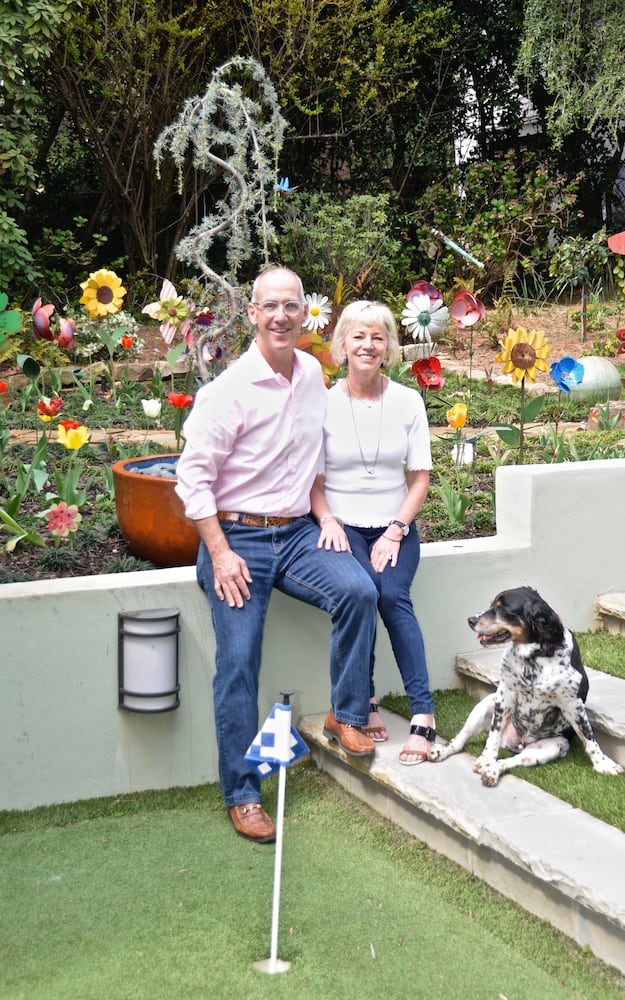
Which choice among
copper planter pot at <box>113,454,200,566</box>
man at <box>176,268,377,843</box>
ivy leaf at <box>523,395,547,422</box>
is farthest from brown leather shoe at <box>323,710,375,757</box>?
ivy leaf at <box>523,395,547,422</box>

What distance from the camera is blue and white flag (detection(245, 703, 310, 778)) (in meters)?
2.47

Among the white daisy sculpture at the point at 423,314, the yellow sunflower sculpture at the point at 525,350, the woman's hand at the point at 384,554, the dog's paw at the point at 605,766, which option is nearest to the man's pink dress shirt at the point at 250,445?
the woman's hand at the point at 384,554

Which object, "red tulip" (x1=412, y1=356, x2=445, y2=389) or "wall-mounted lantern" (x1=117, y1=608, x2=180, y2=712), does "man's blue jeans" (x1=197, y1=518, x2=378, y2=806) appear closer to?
"wall-mounted lantern" (x1=117, y1=608, x2=180, y2=712)

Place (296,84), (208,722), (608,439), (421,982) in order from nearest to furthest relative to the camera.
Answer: (421,982)
(208,722)
(608,439)
(296,84)

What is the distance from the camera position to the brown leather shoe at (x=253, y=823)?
3023 mm

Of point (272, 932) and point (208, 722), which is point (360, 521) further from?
point (272, 932)

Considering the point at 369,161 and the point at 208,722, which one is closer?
the point at 208,722

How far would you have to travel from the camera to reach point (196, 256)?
471cm

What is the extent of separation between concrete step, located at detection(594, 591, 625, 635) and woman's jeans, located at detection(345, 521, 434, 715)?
1.12 m

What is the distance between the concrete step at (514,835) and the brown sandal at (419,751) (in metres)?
0.02

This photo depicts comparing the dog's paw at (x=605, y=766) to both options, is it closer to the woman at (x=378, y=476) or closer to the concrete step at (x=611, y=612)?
the woman at (x=378, y=476)

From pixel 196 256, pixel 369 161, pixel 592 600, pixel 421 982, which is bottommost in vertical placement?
pixel 421 982

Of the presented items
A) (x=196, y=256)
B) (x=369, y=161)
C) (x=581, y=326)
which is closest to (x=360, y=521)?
(x=196, y=256)

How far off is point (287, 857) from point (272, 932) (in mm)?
555
